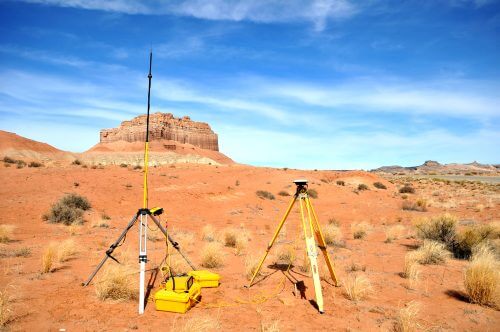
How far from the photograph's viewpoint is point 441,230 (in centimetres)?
1040

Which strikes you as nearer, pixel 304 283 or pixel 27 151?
pixel 304 283

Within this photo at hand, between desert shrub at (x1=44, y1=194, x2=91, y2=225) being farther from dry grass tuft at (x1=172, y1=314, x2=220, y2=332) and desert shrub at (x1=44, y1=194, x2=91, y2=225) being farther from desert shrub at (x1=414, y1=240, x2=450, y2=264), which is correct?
desert shrub at (x1=414, y1=240, x2=450, y2=264)

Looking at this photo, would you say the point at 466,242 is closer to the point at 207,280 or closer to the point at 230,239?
the point at 230,239

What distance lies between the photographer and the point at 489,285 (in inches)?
215

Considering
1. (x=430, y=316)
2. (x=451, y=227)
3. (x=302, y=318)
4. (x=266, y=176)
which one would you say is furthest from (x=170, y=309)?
(x=266, y=176)

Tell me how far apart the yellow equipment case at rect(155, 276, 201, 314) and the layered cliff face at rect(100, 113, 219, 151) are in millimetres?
89992

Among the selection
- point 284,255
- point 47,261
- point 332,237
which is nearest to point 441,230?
point 332,237

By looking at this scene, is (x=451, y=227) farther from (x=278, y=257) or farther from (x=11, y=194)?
(x=11, y=194)

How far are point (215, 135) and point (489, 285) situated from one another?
113 m

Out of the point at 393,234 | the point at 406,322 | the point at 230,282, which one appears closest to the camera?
the point at 406,322

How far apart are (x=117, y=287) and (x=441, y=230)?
390 inches

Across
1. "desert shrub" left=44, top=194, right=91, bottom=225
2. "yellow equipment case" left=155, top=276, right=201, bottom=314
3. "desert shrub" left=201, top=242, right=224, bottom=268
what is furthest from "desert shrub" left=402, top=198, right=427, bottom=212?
"desert shrub" left=44, top=194, right=91, bottom=225

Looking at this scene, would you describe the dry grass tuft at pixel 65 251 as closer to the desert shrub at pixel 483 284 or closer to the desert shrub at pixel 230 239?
the desert shrub at pixel 230 239

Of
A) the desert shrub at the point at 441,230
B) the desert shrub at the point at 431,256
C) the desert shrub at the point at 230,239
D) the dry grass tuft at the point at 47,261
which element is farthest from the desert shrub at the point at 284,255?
the dry grass tuft at the point at 47,261
